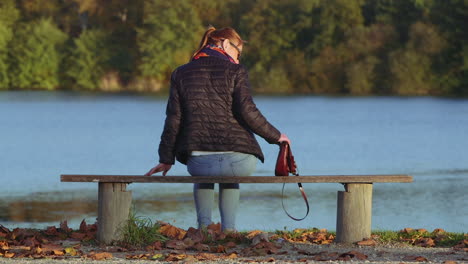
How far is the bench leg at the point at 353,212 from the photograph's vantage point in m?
7.37

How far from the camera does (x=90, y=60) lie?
7262 cm

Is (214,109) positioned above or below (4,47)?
below

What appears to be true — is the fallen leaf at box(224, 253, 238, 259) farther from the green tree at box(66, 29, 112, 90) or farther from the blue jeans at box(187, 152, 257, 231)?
the green tree at box(66, 29, 112, 90)

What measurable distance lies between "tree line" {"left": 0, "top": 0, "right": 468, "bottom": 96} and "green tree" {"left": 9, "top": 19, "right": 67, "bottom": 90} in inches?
2.8

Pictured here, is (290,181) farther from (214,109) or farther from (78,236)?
(78,236)

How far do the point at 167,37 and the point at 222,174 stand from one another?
66102 mm

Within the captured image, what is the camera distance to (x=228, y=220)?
7508 millimetres

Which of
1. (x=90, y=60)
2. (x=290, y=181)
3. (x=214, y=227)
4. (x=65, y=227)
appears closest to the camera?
(x=290, y=181)

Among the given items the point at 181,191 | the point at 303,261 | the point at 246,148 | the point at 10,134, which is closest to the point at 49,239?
the point at 246,148

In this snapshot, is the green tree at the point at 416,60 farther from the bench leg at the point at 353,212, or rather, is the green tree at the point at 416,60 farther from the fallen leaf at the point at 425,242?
the bench leg at the point at 353,212

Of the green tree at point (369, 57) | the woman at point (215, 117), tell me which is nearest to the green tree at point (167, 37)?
the green tree at point (369, 57)

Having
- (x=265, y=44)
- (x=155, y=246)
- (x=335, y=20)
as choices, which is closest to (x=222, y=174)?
(x=155, y=246)

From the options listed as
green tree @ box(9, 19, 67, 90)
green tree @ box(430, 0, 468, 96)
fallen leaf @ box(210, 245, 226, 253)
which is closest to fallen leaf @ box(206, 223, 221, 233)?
fallen leaf @ box(210, 245, 226, 253)

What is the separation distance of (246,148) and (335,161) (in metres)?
13.1
